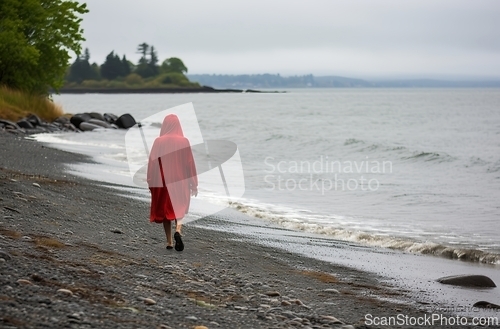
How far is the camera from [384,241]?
12570 millimetres

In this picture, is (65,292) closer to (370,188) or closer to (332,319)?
(332,319)

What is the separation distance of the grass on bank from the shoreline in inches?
909

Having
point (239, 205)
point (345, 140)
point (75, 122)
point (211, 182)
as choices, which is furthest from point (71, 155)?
point (345, 140)

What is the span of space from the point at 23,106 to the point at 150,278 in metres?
31.8

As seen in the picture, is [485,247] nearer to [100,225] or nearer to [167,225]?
[167,225]

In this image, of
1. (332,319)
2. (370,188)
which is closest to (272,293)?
(332,319)

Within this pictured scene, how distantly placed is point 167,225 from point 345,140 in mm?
33270

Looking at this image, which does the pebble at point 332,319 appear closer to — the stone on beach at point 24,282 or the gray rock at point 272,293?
the gray rock at point 272,293

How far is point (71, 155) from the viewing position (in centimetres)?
2305

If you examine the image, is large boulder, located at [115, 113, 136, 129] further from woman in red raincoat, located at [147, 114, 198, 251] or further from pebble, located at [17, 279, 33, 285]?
pebble, located at [17, 279, 33, 285]

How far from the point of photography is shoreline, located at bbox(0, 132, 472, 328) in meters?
6.20

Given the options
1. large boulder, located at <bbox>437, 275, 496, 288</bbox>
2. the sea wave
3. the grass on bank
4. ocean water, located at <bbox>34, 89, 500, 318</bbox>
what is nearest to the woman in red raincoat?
ocean water, located at <bbox>34, 89, 500, 318</bbox>

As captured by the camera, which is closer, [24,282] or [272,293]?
[24,282]

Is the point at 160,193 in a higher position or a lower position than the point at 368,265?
higher
